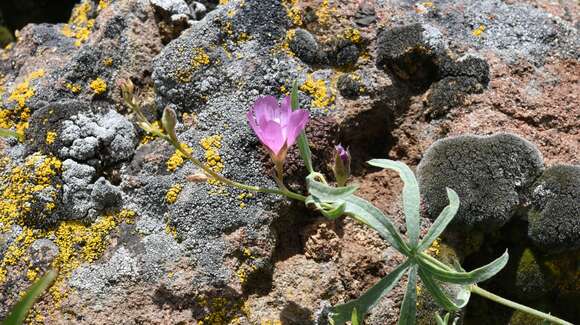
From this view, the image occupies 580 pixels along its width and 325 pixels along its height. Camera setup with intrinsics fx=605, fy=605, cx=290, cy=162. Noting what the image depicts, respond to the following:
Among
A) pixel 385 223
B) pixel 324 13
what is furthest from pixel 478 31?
pixel 385 223

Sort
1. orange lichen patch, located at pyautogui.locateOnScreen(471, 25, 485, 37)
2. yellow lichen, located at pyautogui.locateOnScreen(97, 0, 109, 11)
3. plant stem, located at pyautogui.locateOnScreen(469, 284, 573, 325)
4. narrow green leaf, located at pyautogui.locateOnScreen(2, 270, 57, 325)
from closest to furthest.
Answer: narrow green leaf, located at pyautogui.locateOnScreen(2, 270, 57, 325) < plant stem, located at pyautogui.locateOnScreen(469, 284, 573, 325) < orange lichen patch, located at pyautogui.locateOnScreen(471, 25, 485, 37) < yellow lichen, located at pyautogui.locateOnScreen(97, 0, 109, 11)

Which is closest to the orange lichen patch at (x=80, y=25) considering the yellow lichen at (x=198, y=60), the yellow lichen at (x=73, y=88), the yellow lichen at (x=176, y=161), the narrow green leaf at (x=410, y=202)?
the yellow lichen at (x=73, y=88)

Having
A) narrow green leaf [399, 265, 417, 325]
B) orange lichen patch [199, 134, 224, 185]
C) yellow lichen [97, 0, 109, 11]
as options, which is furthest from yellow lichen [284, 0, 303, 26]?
narrow green leaf [399, 265, 417, 325]

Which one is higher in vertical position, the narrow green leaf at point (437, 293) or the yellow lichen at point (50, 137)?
the yellow lichen at point (50, 137)

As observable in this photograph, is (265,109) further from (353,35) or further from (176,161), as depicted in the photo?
(353,35)

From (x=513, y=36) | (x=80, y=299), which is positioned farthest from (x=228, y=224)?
(x=513, y=36)

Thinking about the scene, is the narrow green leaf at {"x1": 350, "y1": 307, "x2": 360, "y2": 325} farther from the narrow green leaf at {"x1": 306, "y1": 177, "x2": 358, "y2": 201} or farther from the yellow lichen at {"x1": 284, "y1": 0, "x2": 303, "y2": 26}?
the yellow lichen at {"x1": 284, "y1": 0, "x2": 303, "y2": 26}

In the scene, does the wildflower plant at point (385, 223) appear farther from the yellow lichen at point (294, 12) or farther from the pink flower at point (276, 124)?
the yellow lichen at point (294, 12)
